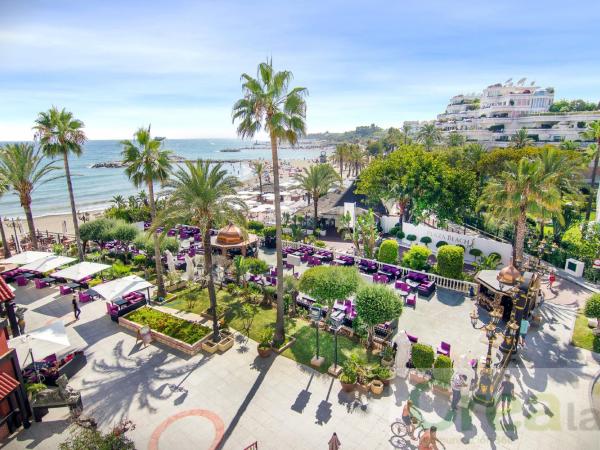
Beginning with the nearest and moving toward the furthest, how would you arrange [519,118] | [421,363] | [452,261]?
[421,363] → [452,261] → [519,118]

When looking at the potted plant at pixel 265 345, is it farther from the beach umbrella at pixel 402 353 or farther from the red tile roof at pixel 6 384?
the red tile roof at pixel 6 384

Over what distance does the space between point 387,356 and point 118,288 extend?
13798 mm

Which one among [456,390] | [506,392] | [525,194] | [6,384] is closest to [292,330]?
[456,390]

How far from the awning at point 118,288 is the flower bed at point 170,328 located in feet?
4.36

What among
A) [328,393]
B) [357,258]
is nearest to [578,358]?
[328,393]

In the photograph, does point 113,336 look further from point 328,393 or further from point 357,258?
point 357,258

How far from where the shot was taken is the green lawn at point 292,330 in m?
15.3

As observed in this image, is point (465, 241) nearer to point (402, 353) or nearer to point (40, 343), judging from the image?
point (402, 353)

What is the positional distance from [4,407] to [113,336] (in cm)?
603

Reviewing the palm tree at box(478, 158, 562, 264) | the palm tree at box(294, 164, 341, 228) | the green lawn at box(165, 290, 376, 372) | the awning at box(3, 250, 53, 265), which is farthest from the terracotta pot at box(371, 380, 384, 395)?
the palm tree at box(294, 164, 341, 228)

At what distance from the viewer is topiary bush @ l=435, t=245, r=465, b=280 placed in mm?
21734

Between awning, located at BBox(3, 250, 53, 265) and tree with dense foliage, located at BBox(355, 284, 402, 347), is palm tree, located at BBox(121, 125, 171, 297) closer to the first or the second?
awning, located at BBox(3, 250, 53, 265)

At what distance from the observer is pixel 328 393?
1291cm

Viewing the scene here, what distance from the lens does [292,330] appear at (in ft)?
56.9
